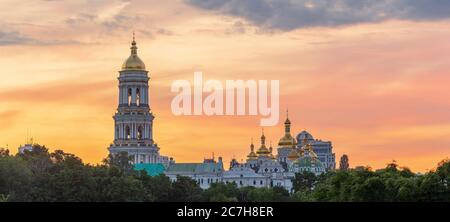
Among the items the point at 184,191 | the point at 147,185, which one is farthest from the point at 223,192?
the point at 147,185

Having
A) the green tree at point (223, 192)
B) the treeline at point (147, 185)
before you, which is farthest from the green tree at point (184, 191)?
the green tree at point (223, 192)

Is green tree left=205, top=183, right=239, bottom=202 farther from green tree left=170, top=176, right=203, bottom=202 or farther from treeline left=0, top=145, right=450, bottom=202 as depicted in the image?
green tree left=170, top=176, right=203, bottom=202

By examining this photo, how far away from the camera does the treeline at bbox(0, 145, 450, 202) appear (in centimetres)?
7706

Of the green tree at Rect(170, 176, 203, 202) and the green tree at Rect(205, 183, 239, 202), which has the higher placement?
the green tree at Rect(205, 183, 239, 202)

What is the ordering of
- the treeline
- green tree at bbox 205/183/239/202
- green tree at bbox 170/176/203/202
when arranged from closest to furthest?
the treeline, green tree at bbox 170/176/203/202, green tree at bbox 205/183/239/202

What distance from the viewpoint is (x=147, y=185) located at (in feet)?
436

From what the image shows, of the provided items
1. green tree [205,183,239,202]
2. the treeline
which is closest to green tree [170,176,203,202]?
the treeline

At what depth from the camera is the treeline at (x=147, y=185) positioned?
253 feet

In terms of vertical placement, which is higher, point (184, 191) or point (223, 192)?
point (223, 192)

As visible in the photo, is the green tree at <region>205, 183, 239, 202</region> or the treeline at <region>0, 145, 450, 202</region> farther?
the green tree at <region>205, 183, 239, 202</region>

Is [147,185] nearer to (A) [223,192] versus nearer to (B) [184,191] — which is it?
(B) [184,191]

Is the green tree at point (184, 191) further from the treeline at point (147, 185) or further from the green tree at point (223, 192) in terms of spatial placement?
the green tree at point (223, 192)
